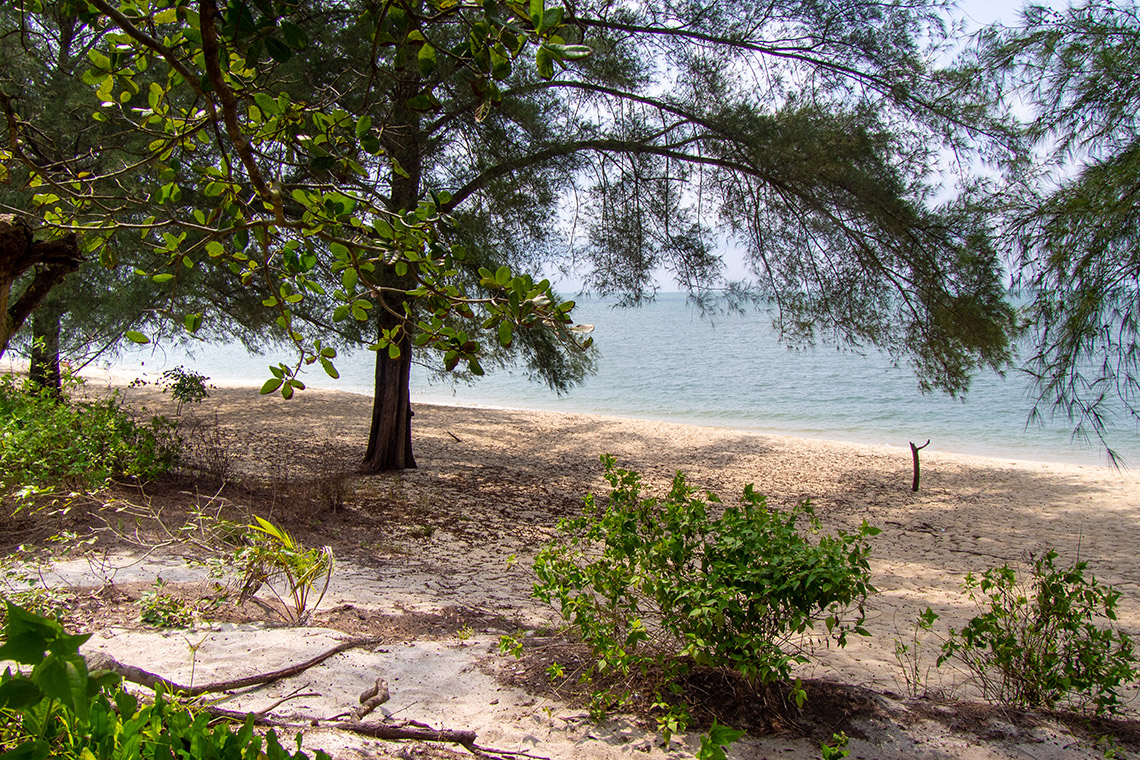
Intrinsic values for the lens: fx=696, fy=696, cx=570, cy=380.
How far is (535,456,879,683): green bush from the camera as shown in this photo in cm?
237

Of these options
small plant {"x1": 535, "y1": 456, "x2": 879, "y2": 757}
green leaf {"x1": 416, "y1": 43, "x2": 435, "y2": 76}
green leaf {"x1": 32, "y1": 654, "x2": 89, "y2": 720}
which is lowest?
small plant {"x1": 535, "y1": 456, "x2": 879, "y2": 757}

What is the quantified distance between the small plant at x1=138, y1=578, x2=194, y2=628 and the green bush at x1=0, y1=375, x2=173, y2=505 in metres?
0.95

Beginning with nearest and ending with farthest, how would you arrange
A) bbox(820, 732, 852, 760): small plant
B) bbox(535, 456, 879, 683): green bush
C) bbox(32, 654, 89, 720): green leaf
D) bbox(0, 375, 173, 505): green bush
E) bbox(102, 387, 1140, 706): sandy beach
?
1. bbox(32, 654, 89, 720): green leaf
2. bbox(820, 732, 852, 760): small plant
3. bbox(535, 456, 879, 683): green bush
4. bbox(0, 375, 173, 505): green bush
5. bbox(102, 387, 1140, 706): sandy beach

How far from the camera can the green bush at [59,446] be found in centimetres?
390

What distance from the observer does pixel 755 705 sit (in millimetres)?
2516

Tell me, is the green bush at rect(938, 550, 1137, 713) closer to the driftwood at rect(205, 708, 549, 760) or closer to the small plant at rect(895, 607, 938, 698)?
the small plant at rect(895, 607, 938, 698)

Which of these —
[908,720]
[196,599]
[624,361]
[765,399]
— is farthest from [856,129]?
[624,361]

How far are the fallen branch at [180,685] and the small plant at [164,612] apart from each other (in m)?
0.50

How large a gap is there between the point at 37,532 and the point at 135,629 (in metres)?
1.61

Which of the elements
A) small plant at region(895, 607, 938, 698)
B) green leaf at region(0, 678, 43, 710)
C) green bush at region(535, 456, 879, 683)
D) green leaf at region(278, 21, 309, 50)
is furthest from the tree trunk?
green leaf at region(0, 678, 43, 710)

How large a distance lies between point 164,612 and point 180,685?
755mm

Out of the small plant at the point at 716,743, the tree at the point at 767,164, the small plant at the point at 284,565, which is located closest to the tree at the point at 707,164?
the tree at the point at 767,164

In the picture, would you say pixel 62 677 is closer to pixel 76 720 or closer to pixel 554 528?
pixel 76 720

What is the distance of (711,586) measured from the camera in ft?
8.04
